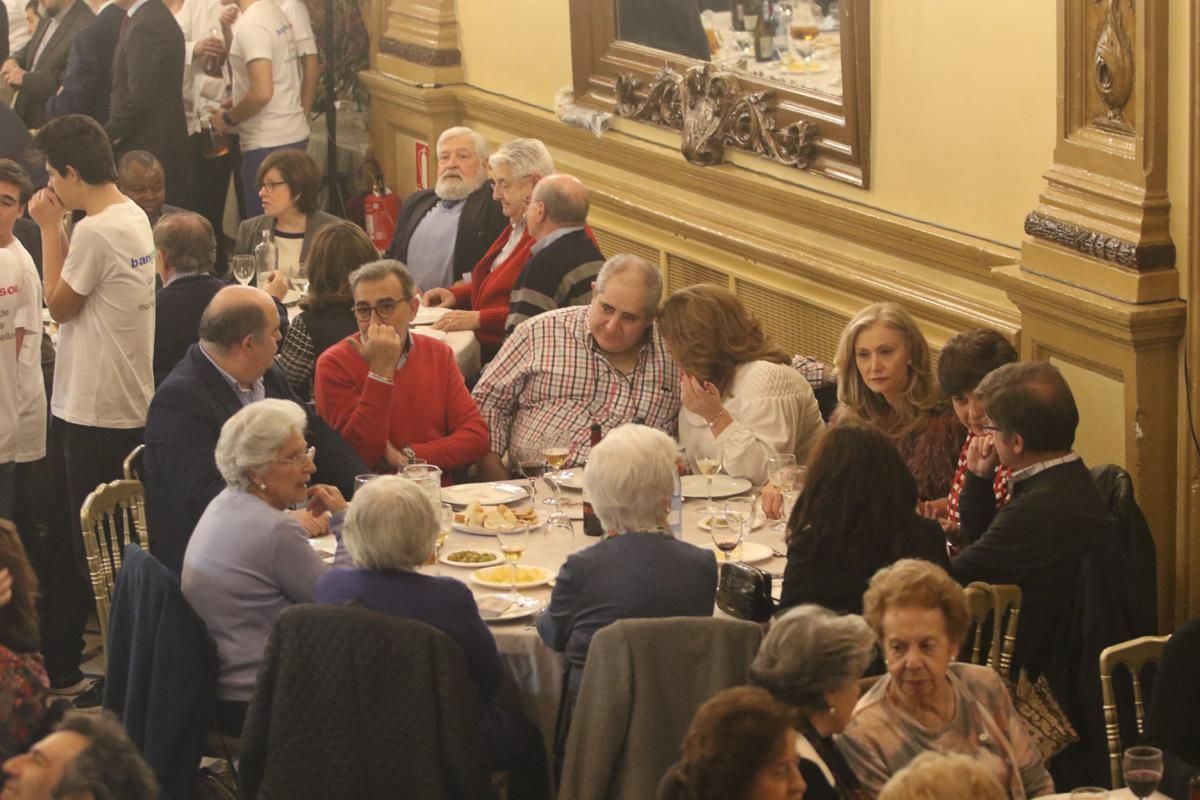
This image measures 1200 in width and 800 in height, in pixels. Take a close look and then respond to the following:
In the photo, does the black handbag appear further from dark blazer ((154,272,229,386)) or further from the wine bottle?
dark blazer ((154,272,229,386))

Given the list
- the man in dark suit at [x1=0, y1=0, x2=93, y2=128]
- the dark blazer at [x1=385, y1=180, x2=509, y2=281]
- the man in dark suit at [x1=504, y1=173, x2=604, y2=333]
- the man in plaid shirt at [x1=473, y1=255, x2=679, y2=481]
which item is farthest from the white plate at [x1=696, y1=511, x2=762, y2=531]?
the man in dark suit at [x1=0, y1=0, x2=93, y2=128]

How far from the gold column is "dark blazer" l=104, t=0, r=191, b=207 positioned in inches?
191

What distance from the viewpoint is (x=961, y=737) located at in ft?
11.6

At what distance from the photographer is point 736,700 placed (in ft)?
9.60

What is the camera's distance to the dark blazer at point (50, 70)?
374 inches

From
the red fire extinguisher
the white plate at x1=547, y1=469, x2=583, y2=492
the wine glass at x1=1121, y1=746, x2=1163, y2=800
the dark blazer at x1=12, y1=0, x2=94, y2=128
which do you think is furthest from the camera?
the dark blazer at x1=12, y1=0, x2=94, y2=128

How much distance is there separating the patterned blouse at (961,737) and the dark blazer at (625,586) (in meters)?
0.50

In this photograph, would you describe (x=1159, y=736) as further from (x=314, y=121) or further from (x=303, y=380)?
(x=314, y=121)

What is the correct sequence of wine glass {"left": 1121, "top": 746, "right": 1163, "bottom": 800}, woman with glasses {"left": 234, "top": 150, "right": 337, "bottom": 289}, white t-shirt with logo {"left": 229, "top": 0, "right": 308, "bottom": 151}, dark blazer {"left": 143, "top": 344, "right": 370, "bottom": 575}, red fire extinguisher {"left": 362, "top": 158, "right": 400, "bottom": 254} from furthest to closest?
red fire extinguisher {"left": 362, "top": 158, "right": 400, "bottom": 254}, white t-shirt with logo {"left": 229, "top": 0, "right": 308, "bottom": 151}, woman with glasses {"left": 234, "top": 150, "right": 337, "bottom": 289}, dark blazer {"left": 143, "top": 344, "right": 370, "bottom": 575}, wine glass {"left": 1121, "top": 746, "right": 1163, "bottom": 800}

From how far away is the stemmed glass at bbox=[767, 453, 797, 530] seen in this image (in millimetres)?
4621

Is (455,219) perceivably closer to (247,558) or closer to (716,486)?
(716,486)

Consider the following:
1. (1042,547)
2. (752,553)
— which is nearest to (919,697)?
(1042,547)

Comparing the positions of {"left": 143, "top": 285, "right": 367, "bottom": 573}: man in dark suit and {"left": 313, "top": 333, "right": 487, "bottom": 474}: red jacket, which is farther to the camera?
{"left": 313, "top": 333, "right": 487, "bottom": 474}: red jacket

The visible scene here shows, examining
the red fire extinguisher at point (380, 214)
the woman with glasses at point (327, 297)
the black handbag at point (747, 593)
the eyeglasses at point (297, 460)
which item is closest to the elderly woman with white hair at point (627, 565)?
the black handbag at point (747, 593)
